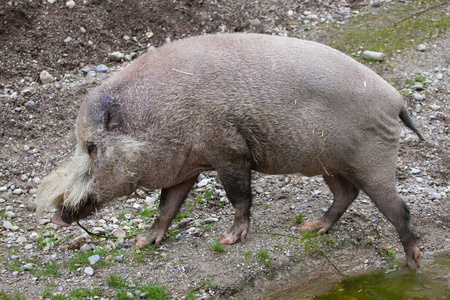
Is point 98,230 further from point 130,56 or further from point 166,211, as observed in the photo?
point 130,56

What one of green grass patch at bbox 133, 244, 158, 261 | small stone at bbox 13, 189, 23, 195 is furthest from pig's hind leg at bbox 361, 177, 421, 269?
small stone at bbox 13, 189, 23, 195

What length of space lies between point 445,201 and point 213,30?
4423 mm

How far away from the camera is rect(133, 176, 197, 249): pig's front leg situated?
195 inches

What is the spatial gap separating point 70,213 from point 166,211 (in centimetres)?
89

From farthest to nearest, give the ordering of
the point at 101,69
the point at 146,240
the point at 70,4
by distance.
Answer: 1. the point at 70,4
2. the point at 101,69
3. the point at 146,240

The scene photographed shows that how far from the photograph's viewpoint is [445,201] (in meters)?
5.74

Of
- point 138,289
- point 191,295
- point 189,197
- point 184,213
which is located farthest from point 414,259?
point 138,289

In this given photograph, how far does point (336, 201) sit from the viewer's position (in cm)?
520

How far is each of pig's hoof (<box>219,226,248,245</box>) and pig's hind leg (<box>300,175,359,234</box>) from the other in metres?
0.68

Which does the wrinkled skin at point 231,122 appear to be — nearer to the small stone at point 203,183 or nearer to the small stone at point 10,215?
the small stone at point 10,215

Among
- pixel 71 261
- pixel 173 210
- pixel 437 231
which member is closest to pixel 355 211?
pixel 437 231

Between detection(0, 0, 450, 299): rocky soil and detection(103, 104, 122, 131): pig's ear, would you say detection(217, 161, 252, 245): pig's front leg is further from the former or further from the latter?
detection(103, 104, 122, 131): pig's ear

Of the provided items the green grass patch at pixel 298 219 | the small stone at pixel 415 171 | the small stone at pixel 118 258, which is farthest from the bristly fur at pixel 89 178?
the small stone at pixel 415 171

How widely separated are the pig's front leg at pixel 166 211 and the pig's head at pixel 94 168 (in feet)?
1.47
